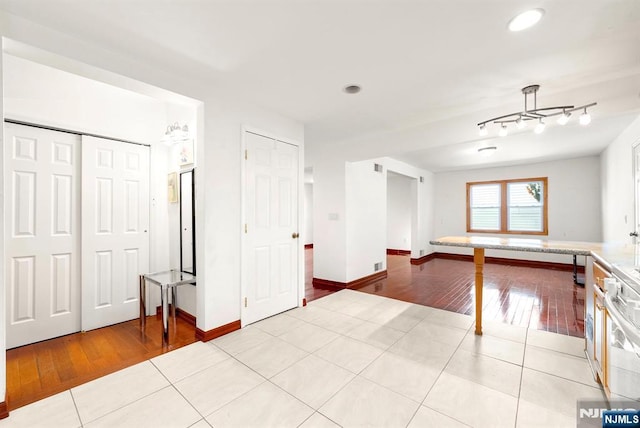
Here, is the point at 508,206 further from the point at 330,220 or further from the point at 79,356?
the point at 79,356

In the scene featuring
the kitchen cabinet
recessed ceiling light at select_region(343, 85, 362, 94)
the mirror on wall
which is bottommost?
the kitchen cabinet

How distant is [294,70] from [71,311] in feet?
10.8

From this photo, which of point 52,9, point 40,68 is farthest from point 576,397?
point 40,68

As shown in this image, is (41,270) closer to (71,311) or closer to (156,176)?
(71,311)

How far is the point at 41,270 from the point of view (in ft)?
8.73

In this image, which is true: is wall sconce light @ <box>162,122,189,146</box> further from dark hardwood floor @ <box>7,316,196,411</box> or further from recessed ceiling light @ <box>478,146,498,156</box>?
recessed ceiling light @ <box>478,146,498,156</box>

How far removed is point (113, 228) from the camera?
10.2ft

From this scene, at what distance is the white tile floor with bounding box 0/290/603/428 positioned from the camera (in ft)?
5.46

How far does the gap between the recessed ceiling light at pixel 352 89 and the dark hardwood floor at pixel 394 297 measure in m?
2.90

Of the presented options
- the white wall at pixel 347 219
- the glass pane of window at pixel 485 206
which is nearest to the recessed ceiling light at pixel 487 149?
the white wall at pixel 347 219

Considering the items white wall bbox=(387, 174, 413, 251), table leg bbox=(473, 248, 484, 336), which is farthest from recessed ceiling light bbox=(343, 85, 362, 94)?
white wall bbox=(387, 174, 413, 251)

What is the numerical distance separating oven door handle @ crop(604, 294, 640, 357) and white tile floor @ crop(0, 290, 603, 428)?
72 centimetres

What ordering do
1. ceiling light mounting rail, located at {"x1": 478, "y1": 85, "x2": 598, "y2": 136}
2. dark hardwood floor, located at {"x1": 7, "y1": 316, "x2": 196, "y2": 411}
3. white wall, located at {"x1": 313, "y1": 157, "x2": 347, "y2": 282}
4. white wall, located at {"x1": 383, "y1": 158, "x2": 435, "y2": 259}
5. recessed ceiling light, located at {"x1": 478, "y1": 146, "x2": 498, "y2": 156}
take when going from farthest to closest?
white wall, located at {"x1": 383, "y1": 158, "x2": 435, "y2": 259}
recessed ceiling light, located at {"x1": 478, "y1": 146, "x2": 498, "y2": 156}
white wall, located at {"x1": 313, "y1": 157, "x2": 347, "y2": 282}
ceiling light mounting rail, located at {"x1": 478, "y1": 85, "x2": 598, "y2": 136}
dark hardwood floor, located at {"x1": 7, "y1": 316, "x2": 196, "y2": 411}

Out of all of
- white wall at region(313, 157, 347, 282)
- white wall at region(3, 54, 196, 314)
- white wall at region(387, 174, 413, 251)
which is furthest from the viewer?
white wall at region(387, 174, 413, 251)
